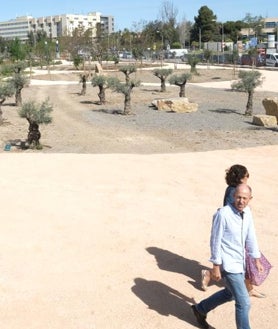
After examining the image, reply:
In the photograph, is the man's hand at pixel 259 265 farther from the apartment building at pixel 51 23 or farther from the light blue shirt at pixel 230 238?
the apartment building at pixel 51 23

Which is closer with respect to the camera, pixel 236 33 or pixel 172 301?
pixel 172 301

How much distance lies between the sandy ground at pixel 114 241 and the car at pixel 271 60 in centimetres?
3945

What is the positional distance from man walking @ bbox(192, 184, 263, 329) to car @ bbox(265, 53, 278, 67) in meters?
46.1

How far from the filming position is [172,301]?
4.50 m

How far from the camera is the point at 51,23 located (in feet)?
493

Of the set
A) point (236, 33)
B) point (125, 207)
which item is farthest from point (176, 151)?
point (236, 33)

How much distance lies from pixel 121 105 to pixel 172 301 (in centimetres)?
1757

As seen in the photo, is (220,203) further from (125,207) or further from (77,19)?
(77,19)

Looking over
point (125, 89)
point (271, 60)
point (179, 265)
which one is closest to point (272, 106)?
point (125, 89)

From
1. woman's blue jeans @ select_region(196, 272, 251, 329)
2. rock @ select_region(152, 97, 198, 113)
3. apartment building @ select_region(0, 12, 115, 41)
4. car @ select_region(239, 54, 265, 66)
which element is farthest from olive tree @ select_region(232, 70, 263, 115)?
apartment building @ select_region(0, 12, 115, 41)

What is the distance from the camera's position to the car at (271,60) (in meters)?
46.7

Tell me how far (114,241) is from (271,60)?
45.1 m

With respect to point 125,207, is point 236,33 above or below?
above

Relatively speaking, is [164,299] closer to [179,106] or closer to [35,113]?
[35,113]
